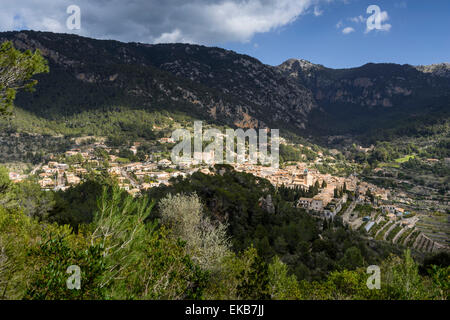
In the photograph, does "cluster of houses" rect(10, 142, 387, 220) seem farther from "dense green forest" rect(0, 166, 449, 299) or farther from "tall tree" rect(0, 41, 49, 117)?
"tall tree" rect(0, 41, 49, 117)

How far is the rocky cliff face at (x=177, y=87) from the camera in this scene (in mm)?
107562

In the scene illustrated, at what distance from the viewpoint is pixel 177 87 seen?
12538cm

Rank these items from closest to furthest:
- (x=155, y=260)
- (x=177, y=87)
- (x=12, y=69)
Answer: (x=155, y=260), (x=12, y=69), (x=177, y=87)

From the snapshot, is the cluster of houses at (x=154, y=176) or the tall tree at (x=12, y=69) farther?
the cluster of houses at (x=154, y=176)

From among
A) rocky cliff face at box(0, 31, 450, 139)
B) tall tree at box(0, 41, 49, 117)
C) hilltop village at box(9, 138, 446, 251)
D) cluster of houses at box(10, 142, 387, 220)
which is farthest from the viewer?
rocky cliff face at box(0, 31, 450, 139)

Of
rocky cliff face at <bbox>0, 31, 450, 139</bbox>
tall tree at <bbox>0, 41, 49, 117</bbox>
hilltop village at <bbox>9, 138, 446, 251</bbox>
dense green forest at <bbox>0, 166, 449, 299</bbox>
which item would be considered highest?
rocky cliff face at <bbox>0, 31, 450, 139</bbox>

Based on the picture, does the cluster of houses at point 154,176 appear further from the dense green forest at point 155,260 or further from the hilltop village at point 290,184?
the dense green forest at point 155,260

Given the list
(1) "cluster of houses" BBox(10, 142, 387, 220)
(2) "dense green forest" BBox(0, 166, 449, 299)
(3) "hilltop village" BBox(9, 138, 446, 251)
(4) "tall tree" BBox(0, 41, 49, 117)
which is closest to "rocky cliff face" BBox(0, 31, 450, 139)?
(3) "hilltop village" BBox(9, 138, 446, 251)

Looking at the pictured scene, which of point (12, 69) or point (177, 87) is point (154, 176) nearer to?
point (12, 69)

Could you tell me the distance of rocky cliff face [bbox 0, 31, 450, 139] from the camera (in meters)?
108

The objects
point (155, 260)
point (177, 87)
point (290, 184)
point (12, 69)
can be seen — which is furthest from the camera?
point (177, 87)

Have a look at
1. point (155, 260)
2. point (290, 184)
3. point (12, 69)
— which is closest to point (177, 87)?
point (290, 184)

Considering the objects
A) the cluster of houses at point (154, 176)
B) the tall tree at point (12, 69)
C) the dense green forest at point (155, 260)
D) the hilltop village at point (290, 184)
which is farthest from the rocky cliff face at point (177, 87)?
the tall tree at point (12, 69)
